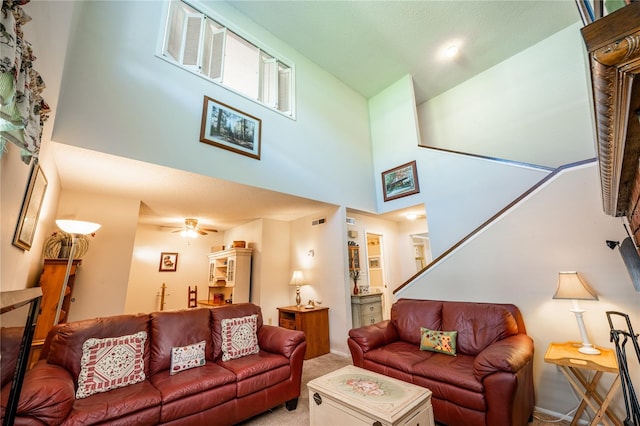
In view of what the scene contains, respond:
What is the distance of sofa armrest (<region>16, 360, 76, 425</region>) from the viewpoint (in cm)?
155

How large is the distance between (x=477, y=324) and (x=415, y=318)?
27.9 inches

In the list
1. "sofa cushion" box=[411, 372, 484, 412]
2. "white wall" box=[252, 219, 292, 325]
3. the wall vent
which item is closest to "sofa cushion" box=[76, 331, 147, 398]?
"sofa cushion" box=[411, 372, 484, 412]

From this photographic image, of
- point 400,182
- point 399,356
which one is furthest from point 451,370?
point 400,182

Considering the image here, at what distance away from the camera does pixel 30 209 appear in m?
1.99

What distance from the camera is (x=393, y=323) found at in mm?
3504

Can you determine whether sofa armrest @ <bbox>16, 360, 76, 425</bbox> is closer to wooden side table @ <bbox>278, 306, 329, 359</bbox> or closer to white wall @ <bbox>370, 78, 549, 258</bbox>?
wooden side table @ <bbox>278, 306, 329, 359</bbox>

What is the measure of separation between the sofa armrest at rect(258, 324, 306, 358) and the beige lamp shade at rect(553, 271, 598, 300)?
8.33 ft

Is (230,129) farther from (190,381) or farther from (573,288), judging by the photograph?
(573,288)

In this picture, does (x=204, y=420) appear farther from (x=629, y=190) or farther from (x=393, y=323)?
(x=629, y=190)

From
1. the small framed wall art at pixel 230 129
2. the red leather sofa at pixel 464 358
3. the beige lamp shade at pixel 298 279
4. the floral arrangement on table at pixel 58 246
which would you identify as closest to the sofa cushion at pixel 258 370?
the red leather sofa at pixel 464 358

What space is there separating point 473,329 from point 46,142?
14.8ft

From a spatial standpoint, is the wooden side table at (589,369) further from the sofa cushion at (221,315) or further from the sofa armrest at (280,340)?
the sofa cushion at (221,315)

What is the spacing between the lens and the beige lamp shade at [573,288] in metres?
2.28

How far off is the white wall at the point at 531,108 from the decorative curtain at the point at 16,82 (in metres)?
5.92
